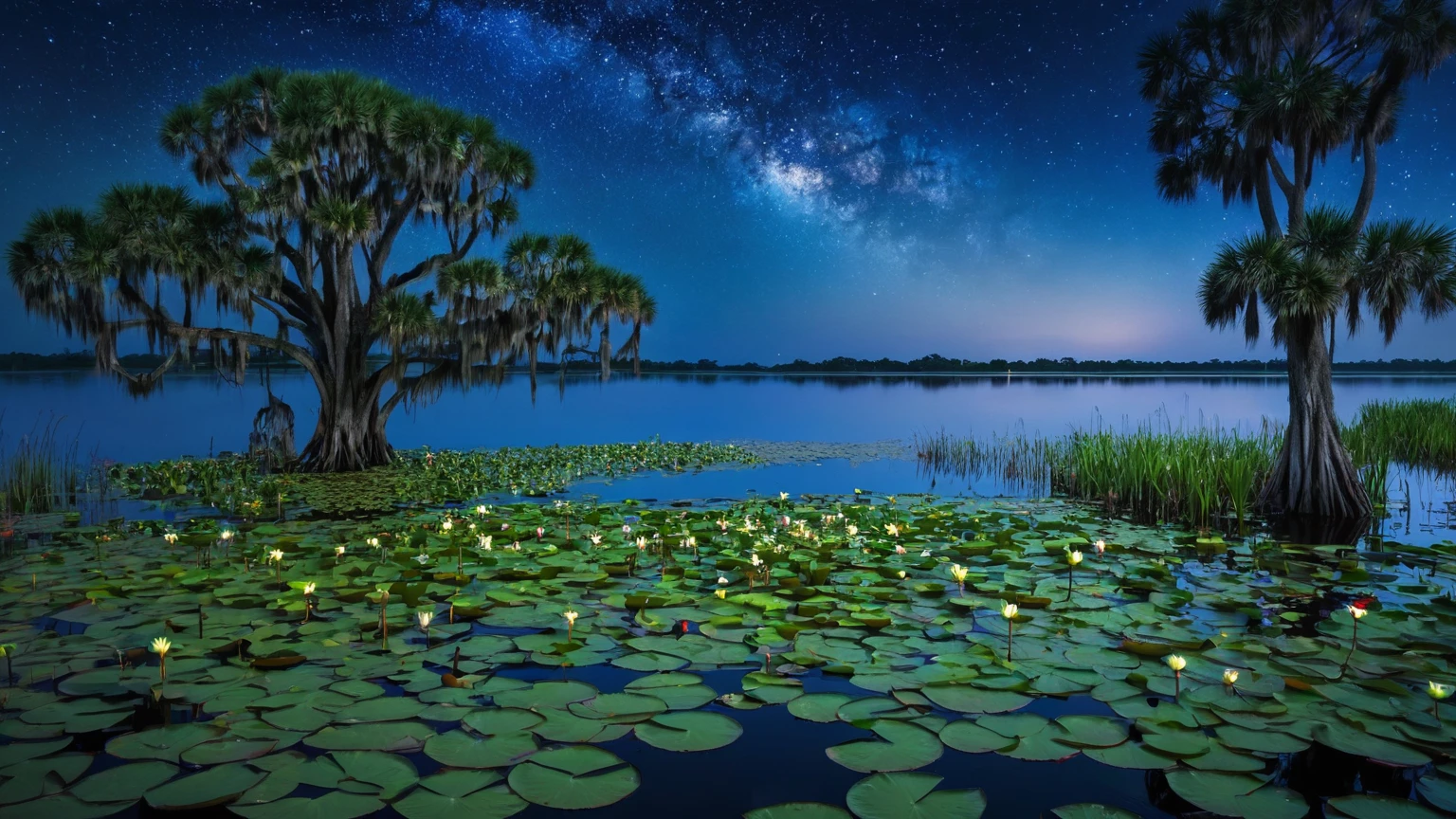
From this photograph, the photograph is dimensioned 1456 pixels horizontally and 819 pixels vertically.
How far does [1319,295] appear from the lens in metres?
9.59

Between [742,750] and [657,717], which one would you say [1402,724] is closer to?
[742,750]

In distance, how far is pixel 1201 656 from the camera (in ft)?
14.6

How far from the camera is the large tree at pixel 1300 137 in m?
9.71

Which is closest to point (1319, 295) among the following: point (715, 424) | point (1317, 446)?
point (1317, 446)

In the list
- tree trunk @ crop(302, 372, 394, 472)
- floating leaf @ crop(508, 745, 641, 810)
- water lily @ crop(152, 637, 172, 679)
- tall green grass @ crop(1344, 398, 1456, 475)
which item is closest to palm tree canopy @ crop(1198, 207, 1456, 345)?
tall green grass @ crop(1344, 398, 1456, 475)

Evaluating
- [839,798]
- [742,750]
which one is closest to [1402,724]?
[839,798]

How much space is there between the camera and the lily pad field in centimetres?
298

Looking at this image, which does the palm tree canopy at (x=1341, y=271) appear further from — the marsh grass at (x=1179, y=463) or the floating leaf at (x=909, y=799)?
the floating leaf at (x=909, y=799)

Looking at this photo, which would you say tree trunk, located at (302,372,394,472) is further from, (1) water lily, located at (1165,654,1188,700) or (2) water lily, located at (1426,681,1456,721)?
(2) water lily, located at (1426,681,1456,721)

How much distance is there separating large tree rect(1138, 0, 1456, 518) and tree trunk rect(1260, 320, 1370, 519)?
0.05ft

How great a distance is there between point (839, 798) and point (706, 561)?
4.11m

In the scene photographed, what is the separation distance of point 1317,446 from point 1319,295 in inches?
92.6

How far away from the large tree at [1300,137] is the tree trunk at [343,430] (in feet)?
55.1

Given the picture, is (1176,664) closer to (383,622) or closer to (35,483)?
(383,622)
